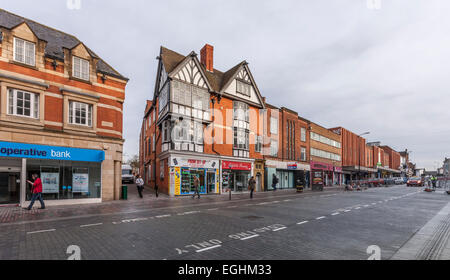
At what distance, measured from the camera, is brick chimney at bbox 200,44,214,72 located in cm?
2613

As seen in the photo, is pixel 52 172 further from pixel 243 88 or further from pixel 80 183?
pixel 243 88


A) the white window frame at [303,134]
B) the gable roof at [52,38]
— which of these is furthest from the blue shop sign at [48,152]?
the white window frame at [303,134]

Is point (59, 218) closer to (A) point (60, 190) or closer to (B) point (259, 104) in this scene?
(A) point (60, 190)

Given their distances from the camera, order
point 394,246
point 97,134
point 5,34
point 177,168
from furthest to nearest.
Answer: point 177,168
point 97,134
point 5,34
point 394,246

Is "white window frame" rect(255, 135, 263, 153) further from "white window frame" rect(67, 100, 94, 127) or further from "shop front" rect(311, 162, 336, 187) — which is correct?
"white window frame" rect(67, 100, 94, 127)

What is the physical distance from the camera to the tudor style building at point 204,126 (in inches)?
823

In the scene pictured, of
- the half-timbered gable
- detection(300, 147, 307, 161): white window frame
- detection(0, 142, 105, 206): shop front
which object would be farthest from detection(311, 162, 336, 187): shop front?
detection(0, 142, 105, 206): shop front

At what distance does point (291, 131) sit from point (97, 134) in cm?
2627

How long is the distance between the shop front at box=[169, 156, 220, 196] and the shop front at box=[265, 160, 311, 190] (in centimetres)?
863

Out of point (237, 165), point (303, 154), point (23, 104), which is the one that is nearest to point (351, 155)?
point (303, 154)

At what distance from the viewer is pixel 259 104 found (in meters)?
29.0

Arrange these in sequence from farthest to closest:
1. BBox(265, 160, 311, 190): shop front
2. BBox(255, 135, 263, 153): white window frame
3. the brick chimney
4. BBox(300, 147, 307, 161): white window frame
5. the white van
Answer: BBox(300, 147, 307, 161): white window frame → the white van → BBox(265, 160, 311, 190): shop front → BBox(255, 135, 263, 153): white window frame → the brick chimney

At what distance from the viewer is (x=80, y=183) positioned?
1538 cm
